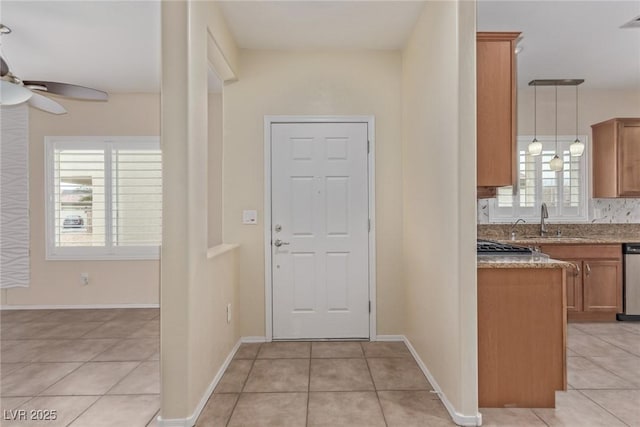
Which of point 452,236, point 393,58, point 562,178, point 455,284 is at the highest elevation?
point 393,58

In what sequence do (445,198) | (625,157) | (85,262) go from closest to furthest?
(445,198) → (625,157) → (85,262)

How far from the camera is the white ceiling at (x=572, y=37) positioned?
2.72 metres

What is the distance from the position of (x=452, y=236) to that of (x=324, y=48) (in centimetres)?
222

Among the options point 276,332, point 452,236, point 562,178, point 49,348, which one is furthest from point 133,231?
point 562,178

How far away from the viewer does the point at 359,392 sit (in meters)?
2.39

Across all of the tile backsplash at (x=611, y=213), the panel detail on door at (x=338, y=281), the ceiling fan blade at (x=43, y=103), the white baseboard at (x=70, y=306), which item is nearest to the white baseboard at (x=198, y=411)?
the panel detail on door at (x=338, y=281)

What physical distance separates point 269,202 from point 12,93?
210cm

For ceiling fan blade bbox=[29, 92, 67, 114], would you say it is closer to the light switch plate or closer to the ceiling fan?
the ceiling fan

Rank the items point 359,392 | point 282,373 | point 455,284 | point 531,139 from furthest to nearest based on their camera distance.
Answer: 1. point 531,139
2. point 282,373
3. point 359,392
4. point 455,284

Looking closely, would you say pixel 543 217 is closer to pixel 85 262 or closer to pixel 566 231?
pixel 566 231

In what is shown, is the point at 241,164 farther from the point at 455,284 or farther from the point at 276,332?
the point at 455,284

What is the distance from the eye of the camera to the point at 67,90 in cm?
299

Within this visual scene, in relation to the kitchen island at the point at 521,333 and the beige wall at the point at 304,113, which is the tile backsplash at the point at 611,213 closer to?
the beige wall at the point at 304,113

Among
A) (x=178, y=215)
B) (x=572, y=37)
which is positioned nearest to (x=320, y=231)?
(x=178, y=215)
